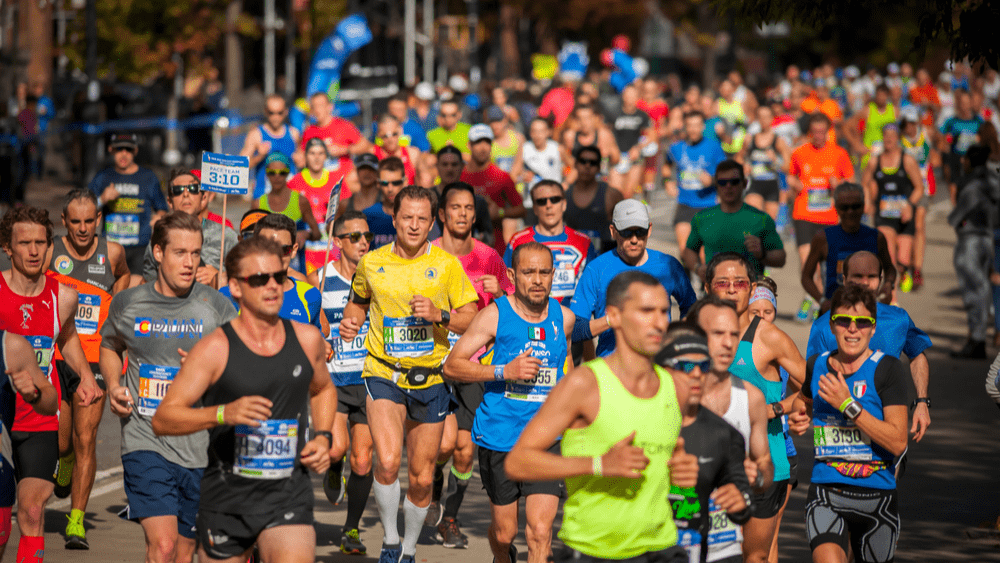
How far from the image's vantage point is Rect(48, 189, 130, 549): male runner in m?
7.61

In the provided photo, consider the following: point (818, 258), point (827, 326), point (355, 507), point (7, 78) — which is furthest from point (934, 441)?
point (7, 78)

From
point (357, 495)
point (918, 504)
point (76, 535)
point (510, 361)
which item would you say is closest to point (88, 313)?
point (76, 535)

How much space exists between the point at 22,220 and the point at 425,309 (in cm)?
206

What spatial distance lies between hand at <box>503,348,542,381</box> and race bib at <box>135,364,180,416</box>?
1.52 metres

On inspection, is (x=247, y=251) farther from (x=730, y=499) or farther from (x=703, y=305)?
(x=730, y=499)

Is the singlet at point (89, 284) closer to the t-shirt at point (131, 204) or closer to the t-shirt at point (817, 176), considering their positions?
the t-shirt at point (131, 204)

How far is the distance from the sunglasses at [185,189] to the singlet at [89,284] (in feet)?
3.07

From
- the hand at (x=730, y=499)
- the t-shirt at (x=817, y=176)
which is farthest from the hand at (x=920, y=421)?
the t-shirt at (x=817, y=176)

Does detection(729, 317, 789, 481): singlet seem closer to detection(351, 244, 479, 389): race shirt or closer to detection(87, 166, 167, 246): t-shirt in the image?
detection(351, 244, 479, 389): race shirt

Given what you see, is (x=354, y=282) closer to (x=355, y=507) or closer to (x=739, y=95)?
(x=355, y=507)

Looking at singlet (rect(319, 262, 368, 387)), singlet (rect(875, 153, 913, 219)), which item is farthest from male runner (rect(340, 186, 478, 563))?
singlet (rect(875, 153, 913, 219))

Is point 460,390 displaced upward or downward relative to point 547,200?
downward

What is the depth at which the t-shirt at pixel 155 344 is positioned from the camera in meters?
5.98

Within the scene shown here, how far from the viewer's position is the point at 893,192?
1470cm
